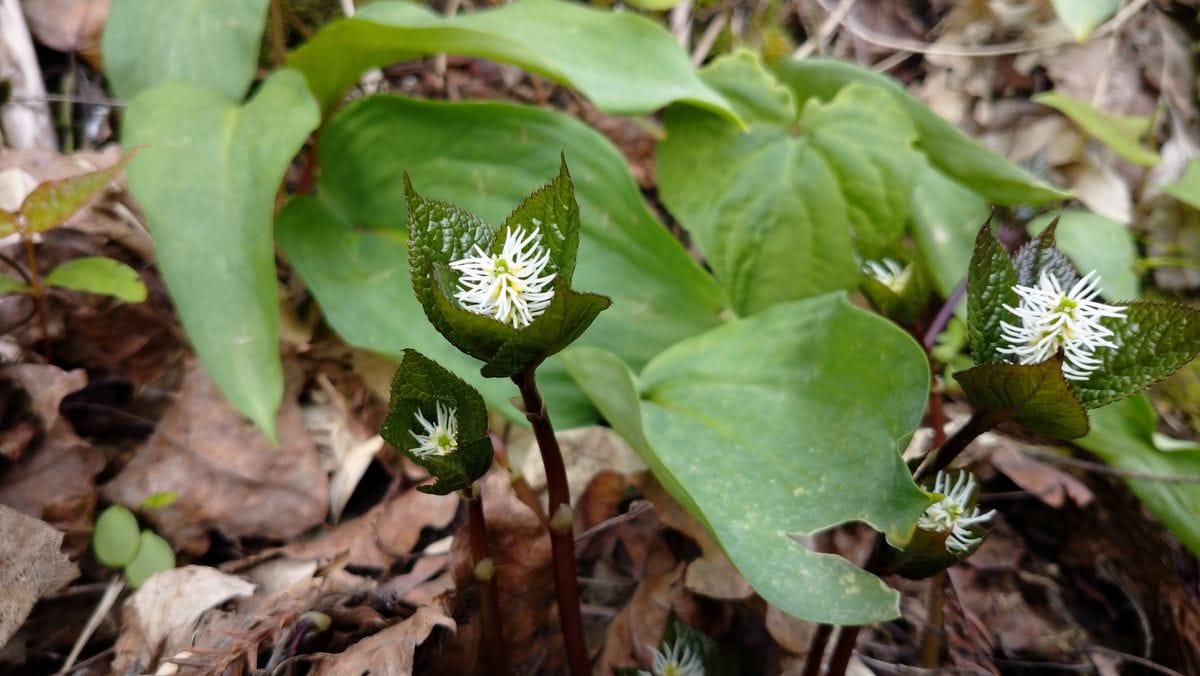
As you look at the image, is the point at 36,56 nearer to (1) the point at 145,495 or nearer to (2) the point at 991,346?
(1) the point at 145,495

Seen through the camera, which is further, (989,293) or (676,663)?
(676,663)

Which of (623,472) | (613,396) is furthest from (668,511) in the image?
(613,396)

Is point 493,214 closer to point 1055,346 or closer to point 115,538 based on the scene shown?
point 115,538

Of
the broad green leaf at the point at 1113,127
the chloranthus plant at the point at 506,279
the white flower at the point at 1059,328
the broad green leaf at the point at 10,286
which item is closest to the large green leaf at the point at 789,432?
the white flower at the point at 1059,328

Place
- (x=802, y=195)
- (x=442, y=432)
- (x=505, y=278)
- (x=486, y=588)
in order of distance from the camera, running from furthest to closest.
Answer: (x=802, y=195), (x=486, y=588), (x=442, y=432), (x=505, y=278)

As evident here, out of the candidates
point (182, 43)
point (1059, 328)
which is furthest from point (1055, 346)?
point (182, 43)

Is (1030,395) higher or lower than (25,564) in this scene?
higher

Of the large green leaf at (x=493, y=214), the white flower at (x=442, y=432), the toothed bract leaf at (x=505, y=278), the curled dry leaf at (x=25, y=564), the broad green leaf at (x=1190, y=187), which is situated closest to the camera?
the toothed bract leaf at (x=505, y=278)

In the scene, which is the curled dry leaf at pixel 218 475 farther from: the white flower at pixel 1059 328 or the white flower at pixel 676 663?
the white flower at pixel 1059 328
